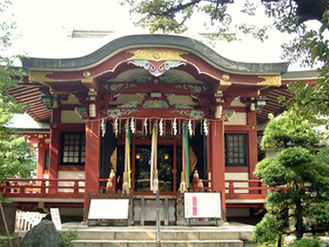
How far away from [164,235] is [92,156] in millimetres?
3428

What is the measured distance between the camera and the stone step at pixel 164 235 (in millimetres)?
8297

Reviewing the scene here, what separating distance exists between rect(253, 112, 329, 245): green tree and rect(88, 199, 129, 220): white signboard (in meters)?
3.64

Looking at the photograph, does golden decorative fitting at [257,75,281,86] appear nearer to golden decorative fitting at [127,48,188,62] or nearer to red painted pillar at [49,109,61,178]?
golden decorative fitting at [127,48,188,62]

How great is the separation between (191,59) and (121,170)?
5.56m

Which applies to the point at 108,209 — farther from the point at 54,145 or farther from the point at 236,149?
the point at 236,149

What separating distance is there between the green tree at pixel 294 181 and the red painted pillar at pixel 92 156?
5.09m

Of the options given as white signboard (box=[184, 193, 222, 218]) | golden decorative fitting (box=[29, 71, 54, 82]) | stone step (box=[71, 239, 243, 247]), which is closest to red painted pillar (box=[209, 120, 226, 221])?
white signboard (box=[184, 193, 222, 218])

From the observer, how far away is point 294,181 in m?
6.85

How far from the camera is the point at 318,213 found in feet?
21.5

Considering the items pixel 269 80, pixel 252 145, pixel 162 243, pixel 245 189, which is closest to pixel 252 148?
pixel 252 145

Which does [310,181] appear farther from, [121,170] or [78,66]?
[121,170]

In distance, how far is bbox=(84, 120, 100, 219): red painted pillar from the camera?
34.6 ft

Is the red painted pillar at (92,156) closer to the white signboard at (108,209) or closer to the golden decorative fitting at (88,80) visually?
the white signboard at (108,209)

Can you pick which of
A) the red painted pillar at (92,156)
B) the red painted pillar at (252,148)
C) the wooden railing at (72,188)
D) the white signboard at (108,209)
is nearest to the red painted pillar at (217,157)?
the wooden railing at (72,188)
